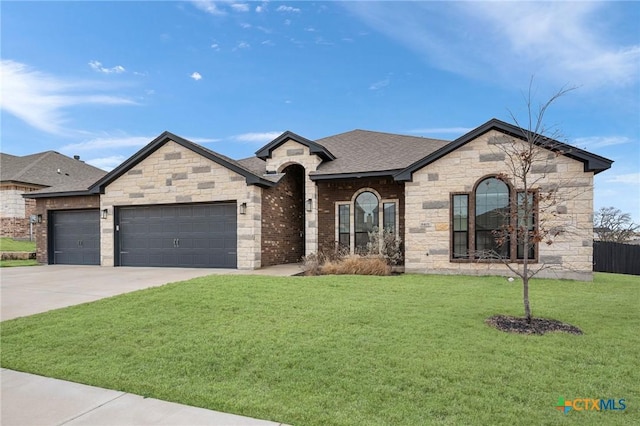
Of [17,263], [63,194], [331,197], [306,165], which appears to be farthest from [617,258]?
[17,263]

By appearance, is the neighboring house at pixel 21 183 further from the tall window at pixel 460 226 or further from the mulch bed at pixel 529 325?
the mulch bed at pixel 529 325

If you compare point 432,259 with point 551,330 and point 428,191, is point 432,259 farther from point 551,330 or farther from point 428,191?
point 551,330

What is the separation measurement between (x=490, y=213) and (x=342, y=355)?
8940mm

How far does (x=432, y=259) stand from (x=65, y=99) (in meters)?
17.3

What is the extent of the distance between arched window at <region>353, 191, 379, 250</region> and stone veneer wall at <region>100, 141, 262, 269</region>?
4.15 metres

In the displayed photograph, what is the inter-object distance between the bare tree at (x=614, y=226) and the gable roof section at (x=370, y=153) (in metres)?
18.4

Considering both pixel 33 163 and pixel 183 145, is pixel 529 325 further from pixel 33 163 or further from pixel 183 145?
pixel 33 163

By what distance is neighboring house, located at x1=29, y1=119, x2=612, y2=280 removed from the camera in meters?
11.1

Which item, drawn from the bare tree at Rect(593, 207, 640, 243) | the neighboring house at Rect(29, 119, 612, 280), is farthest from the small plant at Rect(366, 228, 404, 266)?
the bare tree at Rect(593, 207, 640, 243)

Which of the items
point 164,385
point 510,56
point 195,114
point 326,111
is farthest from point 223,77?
point 164,385

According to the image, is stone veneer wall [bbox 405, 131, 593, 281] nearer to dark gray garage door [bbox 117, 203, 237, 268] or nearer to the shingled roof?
dark gray garage door [bbox 117, 203, 237, 268]

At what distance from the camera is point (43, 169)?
2691 centimetres

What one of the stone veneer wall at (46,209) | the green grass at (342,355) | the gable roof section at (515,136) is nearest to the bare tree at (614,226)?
the gable roof section at (515,136)

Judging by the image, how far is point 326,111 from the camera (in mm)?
21422
